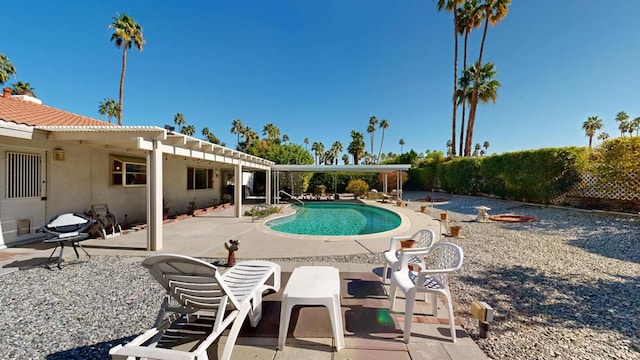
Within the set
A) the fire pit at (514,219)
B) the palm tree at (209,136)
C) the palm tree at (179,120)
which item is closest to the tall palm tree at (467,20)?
the fire pit at (514,219)

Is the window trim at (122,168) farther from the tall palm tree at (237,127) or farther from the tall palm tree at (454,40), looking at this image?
the tall palm tree at (237,127)

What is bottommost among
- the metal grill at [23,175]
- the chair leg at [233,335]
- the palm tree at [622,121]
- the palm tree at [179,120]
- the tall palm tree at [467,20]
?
the chair leg at [233,335]

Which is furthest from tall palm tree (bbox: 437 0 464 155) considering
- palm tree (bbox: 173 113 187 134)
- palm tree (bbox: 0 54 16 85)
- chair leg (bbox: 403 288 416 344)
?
palm tree (bbox: 173 113 187 134)

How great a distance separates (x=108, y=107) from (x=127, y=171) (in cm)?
3969

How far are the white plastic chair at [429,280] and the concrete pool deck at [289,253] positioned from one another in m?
0.19

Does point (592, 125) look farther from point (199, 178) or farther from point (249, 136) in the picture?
point (199, 178)

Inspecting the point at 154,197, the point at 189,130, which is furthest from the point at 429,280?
the point at 189,130

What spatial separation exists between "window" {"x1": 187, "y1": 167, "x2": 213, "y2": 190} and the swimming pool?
5.68 metres

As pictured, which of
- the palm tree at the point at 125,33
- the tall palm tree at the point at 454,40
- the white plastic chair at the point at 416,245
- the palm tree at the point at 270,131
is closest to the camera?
the white plastic chair at the point at 416,245

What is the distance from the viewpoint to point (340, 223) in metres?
12.1

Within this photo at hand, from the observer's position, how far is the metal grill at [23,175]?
20.1ft

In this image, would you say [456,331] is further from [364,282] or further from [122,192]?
[122,192]

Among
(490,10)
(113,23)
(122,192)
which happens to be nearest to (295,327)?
(122,192)

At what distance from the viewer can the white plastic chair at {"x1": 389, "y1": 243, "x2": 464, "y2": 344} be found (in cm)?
265
